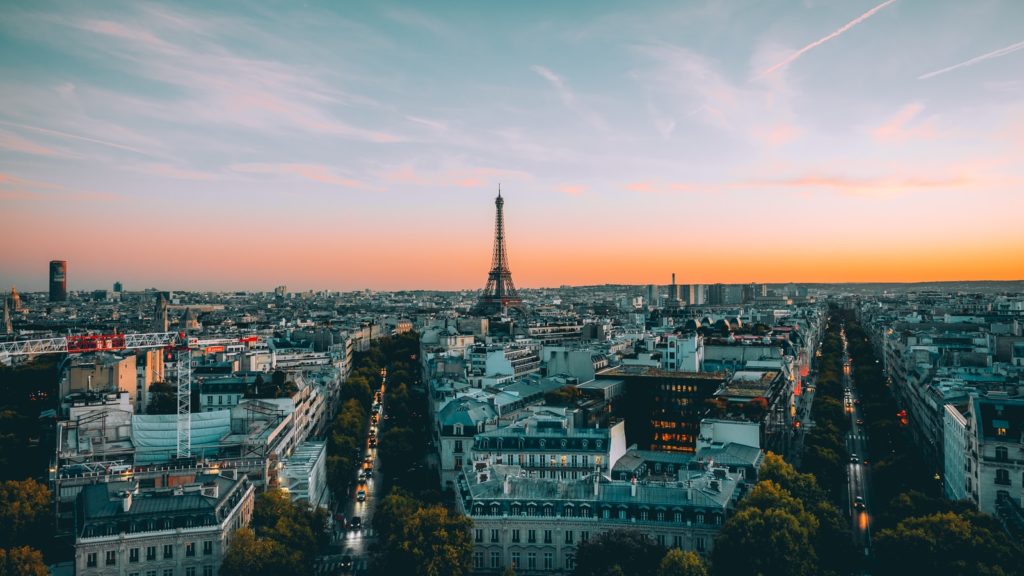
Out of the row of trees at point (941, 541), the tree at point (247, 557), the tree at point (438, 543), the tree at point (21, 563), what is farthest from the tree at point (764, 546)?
the tree at point (21, 563)

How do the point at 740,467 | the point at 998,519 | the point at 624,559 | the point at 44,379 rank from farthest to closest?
the point at 44,379, the point at 740,467, the point at 998,519, the point at 624,559

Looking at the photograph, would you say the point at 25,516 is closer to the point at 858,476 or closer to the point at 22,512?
the point at 22,512

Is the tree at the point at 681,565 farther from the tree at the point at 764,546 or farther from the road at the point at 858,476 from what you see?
the road at the point at 858,476

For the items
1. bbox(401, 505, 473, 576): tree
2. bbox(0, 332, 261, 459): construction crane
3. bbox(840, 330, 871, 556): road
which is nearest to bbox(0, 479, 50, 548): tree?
bbox(0, 332, 261, 459): construction crane

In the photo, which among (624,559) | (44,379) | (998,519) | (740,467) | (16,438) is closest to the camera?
(624,559)

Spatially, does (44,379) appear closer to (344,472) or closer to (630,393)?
(344,472)

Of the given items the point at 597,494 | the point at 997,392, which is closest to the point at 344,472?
the point at 597,494

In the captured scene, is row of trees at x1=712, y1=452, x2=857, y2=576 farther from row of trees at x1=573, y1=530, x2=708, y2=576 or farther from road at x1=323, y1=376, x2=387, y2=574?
road at x1=323, y1=376, x2=387, y2=574
